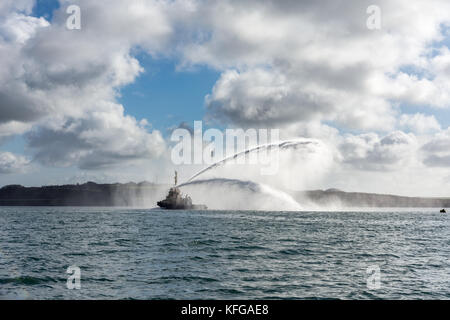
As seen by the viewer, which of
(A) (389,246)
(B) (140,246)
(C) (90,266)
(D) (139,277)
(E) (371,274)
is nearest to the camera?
(D) (139,277)
